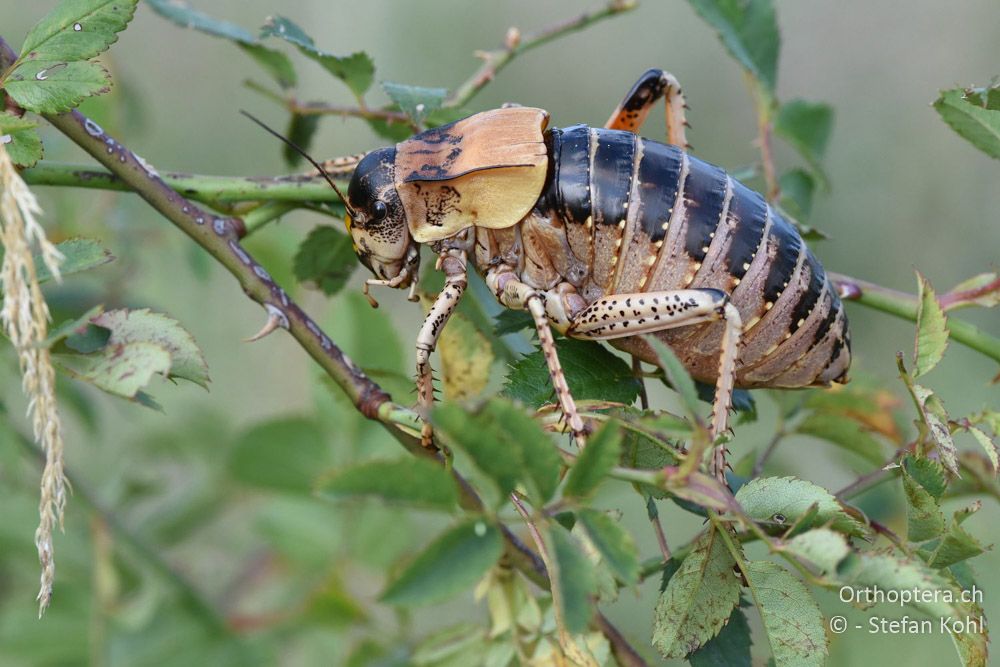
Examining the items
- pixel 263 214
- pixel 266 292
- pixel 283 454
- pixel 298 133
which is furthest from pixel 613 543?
pixel 283 454

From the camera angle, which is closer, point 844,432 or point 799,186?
point 844,432

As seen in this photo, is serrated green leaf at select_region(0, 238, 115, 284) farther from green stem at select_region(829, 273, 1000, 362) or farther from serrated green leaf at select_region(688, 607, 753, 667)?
green stem at select_region(829, 273, 1000, 362)

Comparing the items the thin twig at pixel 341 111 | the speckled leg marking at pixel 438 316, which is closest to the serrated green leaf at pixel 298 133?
the thin twig at pixel 341 111

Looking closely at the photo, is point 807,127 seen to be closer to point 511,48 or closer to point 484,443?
point 511,48

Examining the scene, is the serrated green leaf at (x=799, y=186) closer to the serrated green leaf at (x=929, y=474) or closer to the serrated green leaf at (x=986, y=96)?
the serrated green leaf at (x=986, y=96)

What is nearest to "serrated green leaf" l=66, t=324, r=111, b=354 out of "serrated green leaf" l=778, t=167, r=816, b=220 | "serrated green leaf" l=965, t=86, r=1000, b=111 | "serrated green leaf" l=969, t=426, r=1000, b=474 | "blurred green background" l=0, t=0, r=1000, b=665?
"blurred green background" l=0, t=0, r=1000, b=665

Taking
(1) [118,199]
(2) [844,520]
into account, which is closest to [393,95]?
(2) [844,520]

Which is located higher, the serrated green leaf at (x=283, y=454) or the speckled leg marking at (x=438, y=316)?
the speckled leg marking at (x=438, y=316)
